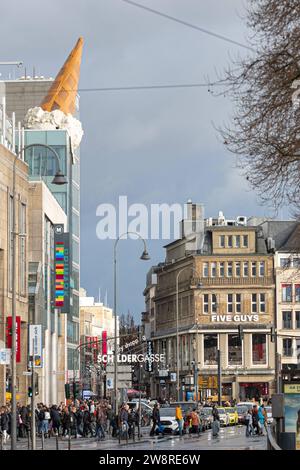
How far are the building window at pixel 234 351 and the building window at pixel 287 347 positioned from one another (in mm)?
4713

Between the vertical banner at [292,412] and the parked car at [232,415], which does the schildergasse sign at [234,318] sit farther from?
the vertical banner at [292,412]

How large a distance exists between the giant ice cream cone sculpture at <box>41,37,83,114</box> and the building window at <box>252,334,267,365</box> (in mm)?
31791

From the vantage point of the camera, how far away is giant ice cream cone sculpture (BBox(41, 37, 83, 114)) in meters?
131

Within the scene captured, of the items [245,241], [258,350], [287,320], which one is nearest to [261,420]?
[258,350]

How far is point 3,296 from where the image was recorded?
235ft

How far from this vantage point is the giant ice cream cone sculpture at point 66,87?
131 meters

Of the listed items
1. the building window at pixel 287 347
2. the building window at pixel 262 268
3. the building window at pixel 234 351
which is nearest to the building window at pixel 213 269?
the building window at pixel 262 268

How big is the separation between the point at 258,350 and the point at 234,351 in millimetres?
2635

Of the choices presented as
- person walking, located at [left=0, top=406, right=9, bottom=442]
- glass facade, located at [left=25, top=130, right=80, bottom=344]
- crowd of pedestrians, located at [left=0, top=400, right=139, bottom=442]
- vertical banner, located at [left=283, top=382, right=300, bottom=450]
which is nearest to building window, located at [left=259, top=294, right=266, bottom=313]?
glass facade, located at [left=25, top=130, right=80, bottom=344]

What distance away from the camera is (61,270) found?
93.9 metres
